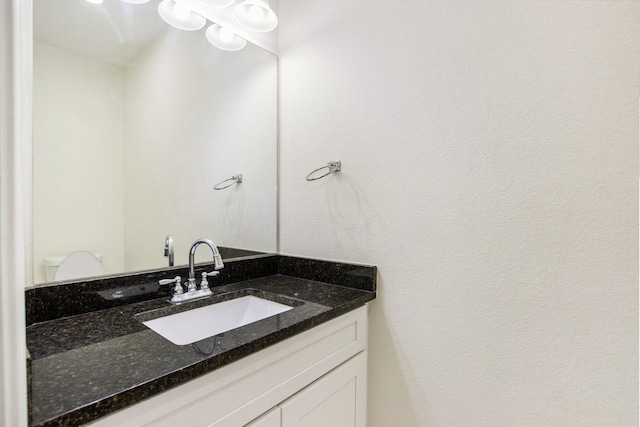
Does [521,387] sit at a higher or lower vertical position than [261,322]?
lower

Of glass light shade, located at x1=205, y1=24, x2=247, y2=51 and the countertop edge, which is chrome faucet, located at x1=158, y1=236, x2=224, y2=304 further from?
glass light shade, located at x1=205, y1=24, x2=247, y2=51

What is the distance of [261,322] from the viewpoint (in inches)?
35.5

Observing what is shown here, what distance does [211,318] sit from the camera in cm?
114

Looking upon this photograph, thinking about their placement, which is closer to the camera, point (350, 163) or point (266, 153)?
point (350, 163)

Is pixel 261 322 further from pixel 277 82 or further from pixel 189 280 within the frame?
pixel 277 82

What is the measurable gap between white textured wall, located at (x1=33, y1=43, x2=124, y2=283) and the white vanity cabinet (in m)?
0.62

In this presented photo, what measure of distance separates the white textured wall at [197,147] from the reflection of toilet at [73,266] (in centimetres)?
10

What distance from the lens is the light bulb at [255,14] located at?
1.37m

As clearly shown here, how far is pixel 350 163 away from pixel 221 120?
26.2 inches

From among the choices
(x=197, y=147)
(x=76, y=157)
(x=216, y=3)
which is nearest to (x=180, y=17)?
(x=216, y=3)

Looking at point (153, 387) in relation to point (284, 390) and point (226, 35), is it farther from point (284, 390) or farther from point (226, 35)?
point (226, 35)

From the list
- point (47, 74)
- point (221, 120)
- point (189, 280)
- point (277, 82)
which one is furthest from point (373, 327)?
point (47, 74)

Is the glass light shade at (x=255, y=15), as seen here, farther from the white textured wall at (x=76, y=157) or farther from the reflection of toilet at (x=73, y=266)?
the reflection of toilet at (x=73, y=266)

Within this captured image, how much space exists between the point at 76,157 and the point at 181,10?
0.72 metres
